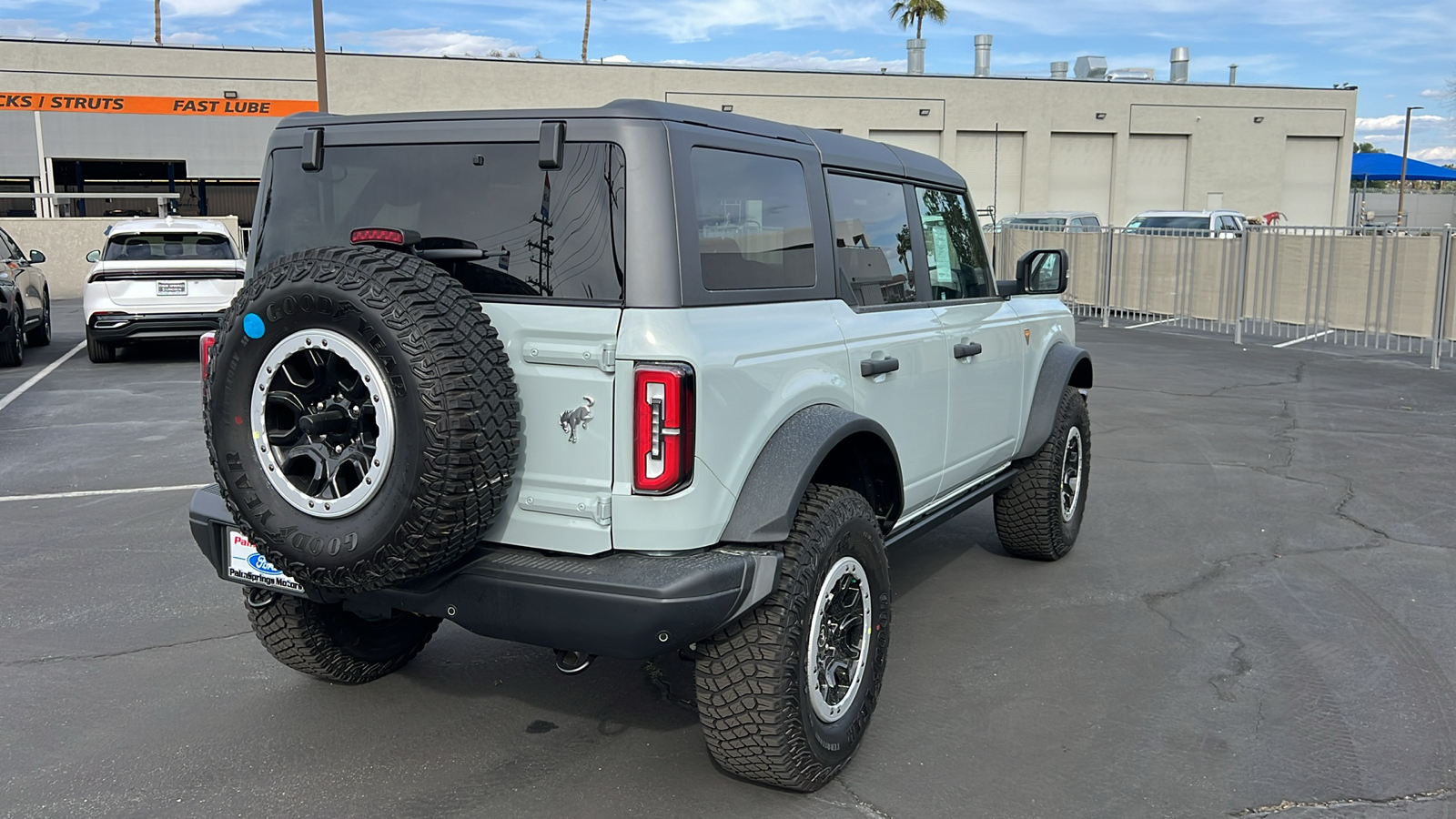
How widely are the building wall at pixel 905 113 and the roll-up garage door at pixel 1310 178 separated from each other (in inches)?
2.4

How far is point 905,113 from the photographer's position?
131ft

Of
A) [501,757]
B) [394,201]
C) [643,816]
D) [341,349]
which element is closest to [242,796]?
[501,757]

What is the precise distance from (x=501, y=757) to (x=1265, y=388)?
11.0 metres

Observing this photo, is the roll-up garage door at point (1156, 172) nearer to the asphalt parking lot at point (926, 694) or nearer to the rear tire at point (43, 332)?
the rear tire at point (43, 332)

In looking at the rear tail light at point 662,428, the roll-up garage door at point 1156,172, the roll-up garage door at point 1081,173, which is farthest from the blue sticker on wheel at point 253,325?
the roll-up garage door at point 1156,172

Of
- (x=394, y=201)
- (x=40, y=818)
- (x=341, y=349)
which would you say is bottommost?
(x=40, y=818)

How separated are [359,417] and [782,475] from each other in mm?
1175

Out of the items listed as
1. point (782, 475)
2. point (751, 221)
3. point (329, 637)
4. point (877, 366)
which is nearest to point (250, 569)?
point (329, 637)

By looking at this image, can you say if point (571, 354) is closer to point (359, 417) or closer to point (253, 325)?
point (359, 417)

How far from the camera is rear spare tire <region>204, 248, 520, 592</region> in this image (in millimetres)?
2908

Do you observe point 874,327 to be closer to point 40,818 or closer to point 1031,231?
point 40,818

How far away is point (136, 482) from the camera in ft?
25.1

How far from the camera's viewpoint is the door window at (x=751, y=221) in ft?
11.0

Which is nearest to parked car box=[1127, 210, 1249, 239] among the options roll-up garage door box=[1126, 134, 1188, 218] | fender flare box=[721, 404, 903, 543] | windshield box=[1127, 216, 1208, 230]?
windshield box=[1127, 216, 1208, 230]
